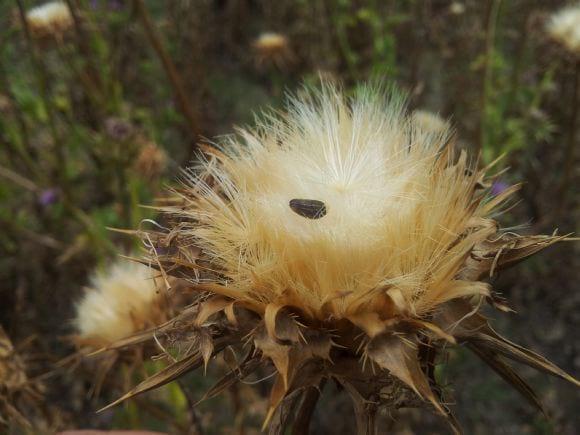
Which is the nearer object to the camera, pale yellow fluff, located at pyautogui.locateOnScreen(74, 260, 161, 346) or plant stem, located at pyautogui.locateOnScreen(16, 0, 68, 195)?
pale yellow fluff, located at pyautogui.locateOnScreen(74, 260, 161, 346)

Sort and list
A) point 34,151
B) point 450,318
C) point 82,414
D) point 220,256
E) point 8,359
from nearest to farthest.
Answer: point 450,318 < point 220,256 < point 8,359 < point 82,414 < point 34,151

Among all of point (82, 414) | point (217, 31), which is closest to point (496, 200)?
point (82, 414)

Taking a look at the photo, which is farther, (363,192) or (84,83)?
(84,83)

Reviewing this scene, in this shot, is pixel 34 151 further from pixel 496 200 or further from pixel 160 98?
pixel 496 200

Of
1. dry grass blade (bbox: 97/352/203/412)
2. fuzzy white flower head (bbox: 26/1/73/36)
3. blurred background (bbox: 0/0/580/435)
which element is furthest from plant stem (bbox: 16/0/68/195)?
dry grass blade (bbox: 97/352/203/412)

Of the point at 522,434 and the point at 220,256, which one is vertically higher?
the point at 220,256

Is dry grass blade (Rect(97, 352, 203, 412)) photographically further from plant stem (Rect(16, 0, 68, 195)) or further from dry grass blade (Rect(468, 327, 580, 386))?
plant stem (Rect(16, 0, 68, 195))

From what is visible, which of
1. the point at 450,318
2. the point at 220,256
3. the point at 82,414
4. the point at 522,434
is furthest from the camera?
the point at 82,414

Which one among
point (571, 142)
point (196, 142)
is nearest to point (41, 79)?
point (196, 142)
